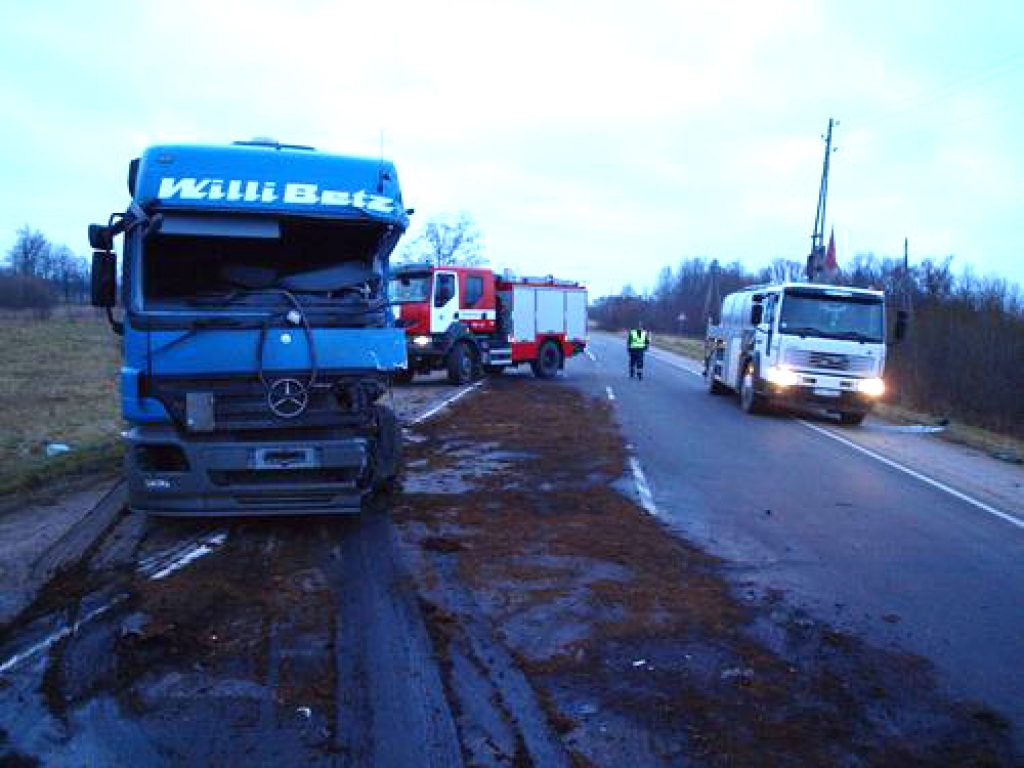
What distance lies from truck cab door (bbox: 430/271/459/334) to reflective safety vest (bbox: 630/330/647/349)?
6719 millimetres

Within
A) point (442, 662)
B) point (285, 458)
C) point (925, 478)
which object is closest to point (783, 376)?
point (925, 478)

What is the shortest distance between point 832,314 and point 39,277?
7901cm

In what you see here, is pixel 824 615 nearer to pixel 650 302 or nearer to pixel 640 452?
pixel 640 452

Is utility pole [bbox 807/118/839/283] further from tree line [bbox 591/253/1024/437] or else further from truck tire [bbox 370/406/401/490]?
truck tire [bbox 370/406/401/490]

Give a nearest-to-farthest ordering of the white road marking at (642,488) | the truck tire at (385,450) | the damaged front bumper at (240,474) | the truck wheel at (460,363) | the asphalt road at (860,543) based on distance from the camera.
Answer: the asphalt road at (860,543), the damaged front bumper at (240,474), the truck tire at (385,450), the white road marking at (642,488), the truck wheel at (460,363)

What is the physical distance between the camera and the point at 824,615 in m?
5.74

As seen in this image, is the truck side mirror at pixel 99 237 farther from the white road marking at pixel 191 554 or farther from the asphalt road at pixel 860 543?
the asphalt road at pixel 860 543

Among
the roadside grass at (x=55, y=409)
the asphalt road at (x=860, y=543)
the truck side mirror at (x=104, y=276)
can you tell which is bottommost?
the roadside grass at (x=55, y=409)

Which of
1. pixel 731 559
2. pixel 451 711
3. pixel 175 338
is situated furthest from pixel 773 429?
pixel 451 711

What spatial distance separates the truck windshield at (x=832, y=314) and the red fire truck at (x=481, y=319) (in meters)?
8.34

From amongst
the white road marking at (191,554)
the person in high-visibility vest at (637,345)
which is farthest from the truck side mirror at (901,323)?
the white road marking at (191,554)

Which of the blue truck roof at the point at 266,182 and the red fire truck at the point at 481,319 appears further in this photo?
the red fire truck at the point at 481,319

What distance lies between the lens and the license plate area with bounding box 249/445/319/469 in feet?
23.0

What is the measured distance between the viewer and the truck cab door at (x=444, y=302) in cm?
2273
